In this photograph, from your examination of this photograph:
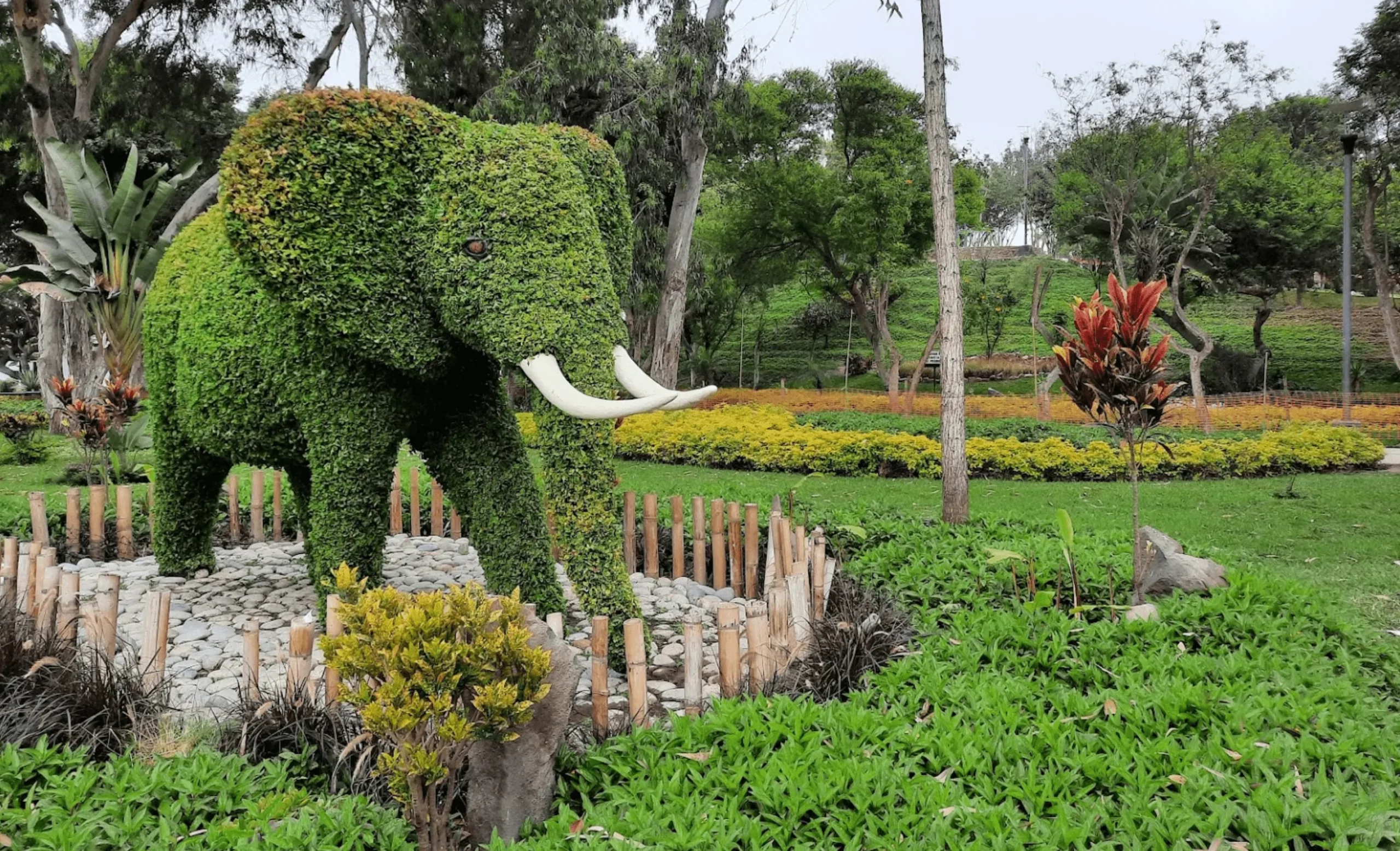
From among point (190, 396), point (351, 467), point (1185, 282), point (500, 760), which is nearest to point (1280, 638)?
point (500, 760)

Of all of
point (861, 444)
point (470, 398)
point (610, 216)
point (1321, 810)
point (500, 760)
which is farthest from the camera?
point (861, 444)

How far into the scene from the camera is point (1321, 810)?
2488mm

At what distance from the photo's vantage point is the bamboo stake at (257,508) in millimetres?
7273

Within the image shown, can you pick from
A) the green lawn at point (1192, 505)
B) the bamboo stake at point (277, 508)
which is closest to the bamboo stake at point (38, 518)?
the green lawn at point (1192, 505)

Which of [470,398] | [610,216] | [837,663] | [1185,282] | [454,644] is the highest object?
[1185,282]

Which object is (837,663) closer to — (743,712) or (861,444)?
(743,712)

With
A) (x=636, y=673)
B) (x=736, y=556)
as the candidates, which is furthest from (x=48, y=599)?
(x=736, y=556)

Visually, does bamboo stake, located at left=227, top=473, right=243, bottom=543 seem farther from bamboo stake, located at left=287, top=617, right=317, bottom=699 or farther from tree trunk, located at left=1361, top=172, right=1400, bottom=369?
tree trunk, located at left=1361, top=172, right=1400, bottom=369

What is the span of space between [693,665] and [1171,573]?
2881 mm

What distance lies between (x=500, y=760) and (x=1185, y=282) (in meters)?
30.3

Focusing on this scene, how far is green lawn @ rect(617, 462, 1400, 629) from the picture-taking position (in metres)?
6.39

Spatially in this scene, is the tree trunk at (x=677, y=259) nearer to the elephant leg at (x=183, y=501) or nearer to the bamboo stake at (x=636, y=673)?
the elephant leg at (x=183, y=501)

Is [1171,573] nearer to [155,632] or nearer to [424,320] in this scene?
[424,320]

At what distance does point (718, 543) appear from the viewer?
237 inches
